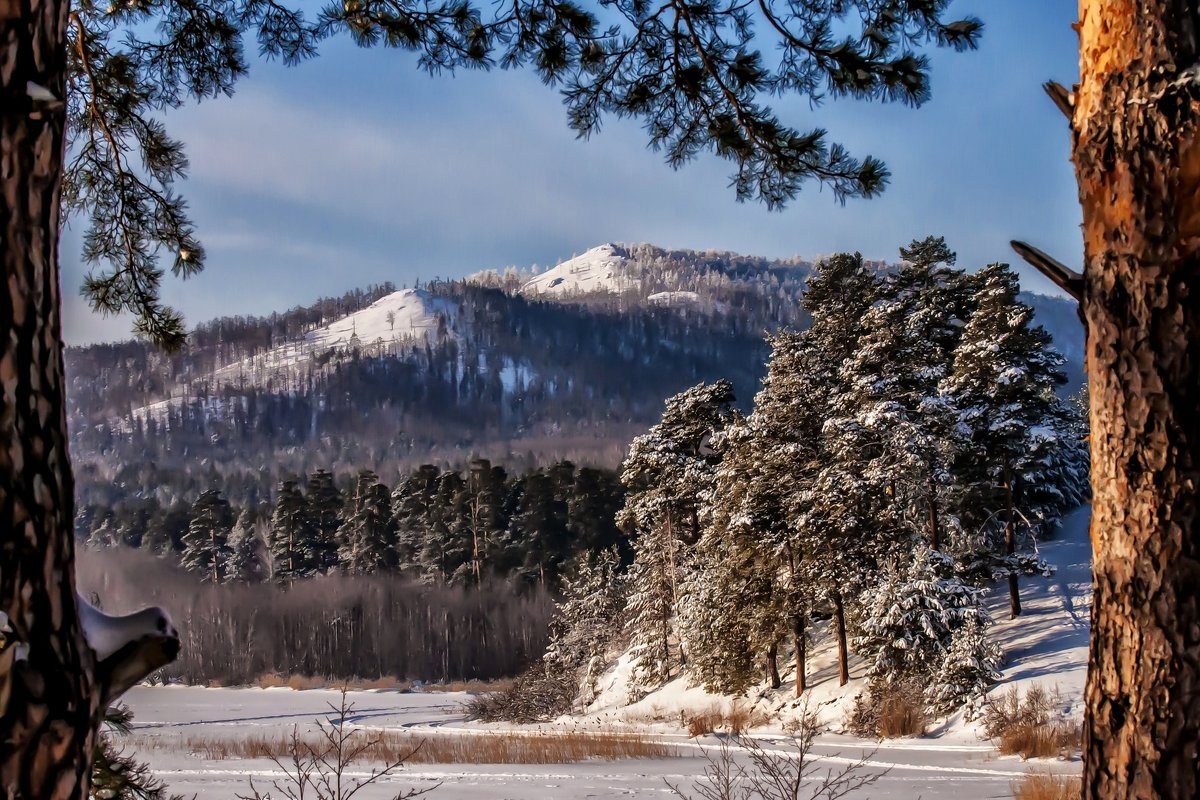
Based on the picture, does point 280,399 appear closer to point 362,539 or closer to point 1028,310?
point 362,539

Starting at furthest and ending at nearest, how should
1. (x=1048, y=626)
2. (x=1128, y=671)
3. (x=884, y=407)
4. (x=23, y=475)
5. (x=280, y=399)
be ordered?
(x=280, y=399), (x=1048, y=626), (x=884, y=407), (x=1128, y=671), (x=23, y=475)

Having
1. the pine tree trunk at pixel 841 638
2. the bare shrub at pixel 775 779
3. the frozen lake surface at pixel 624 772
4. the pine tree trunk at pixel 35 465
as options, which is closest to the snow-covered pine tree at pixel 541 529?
the frozen lake surface at pixel 624 772

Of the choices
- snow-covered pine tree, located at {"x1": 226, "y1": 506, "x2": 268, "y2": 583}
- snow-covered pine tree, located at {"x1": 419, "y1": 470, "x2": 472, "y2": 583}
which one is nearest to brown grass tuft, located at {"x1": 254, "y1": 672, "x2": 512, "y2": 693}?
snow-covered pine tree, located at {"x1": 419, "y1": 470, "x2": 472, "y2": 583}

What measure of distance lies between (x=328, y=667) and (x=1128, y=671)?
63.5 m

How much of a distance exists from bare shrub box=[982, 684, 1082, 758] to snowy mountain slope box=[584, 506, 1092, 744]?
1.18 feet

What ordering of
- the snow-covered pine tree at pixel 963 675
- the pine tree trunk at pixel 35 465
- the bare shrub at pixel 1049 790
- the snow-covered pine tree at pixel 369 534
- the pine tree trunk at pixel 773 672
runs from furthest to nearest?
the snow-covered pine tree at pixel 369 534 → the pine tree trunk at pixel 773 672 → the snow-covered pine tree at pixel 963 675 → the bare shrub at pixel 1049 790 → the pine tree trunk at pixel 35 465

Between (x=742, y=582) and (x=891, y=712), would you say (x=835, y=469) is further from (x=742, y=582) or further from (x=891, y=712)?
(x=891, y=712)

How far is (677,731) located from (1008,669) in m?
8.31

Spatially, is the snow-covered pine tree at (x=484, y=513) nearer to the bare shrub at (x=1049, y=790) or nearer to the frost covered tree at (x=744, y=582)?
the frost covered tree at (x=744, y=582)

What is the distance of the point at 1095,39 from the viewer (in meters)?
2.71

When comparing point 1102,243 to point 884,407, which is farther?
point 884,407

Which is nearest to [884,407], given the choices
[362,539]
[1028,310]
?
[1028,310]

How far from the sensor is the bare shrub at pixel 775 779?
233 inches

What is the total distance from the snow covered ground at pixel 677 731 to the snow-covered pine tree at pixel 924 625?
47.5 inches
